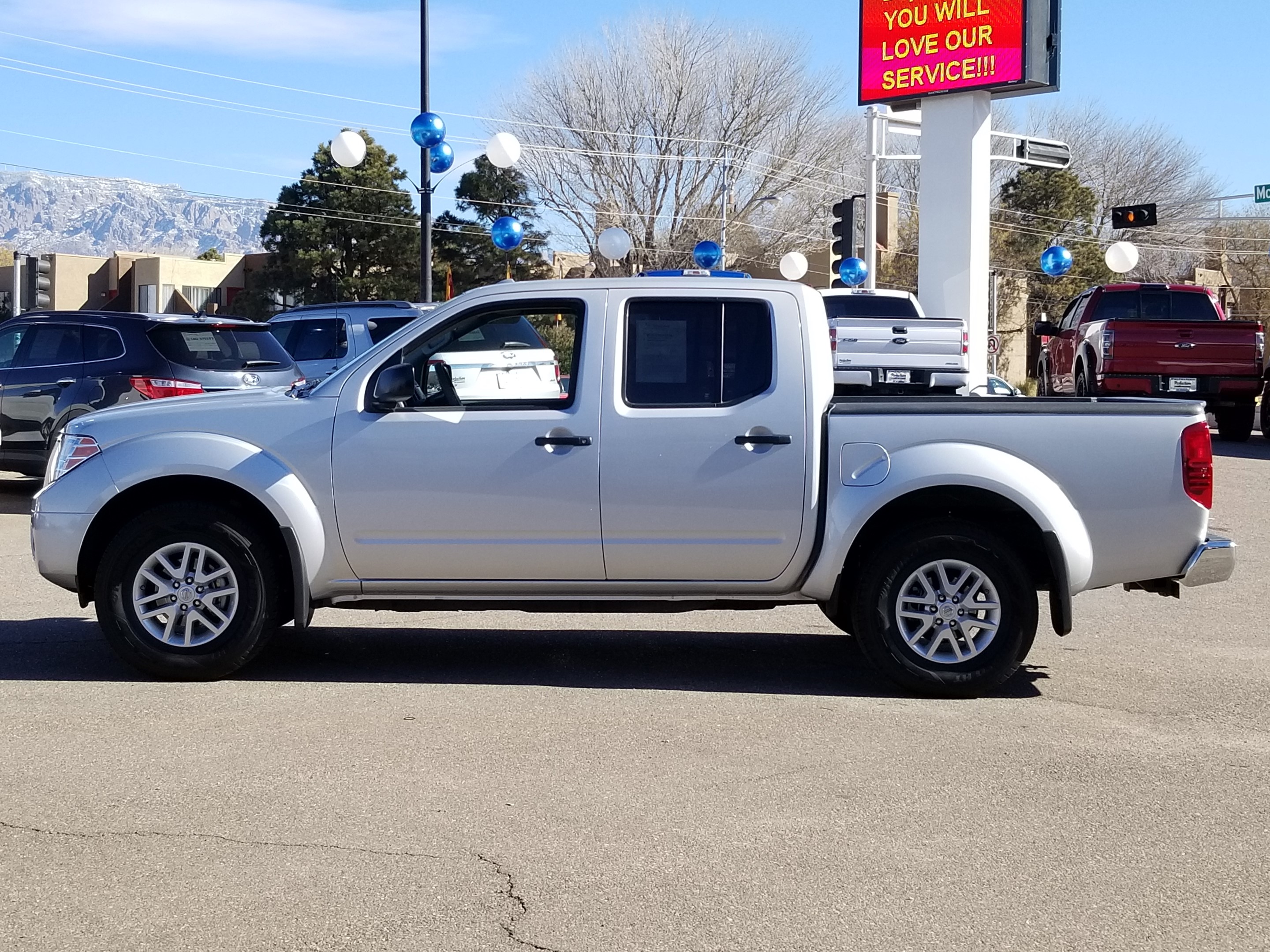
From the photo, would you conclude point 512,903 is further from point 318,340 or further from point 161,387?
point 318,340

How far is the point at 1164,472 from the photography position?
22.7 ft

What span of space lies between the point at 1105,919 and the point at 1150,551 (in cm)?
304

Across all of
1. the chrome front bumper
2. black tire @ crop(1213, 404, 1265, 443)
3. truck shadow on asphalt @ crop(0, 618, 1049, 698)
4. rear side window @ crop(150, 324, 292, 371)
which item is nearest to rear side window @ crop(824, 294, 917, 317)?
black tire @ crop(1213, 404, 1265, 443)

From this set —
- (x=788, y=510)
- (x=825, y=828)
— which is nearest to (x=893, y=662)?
(x=788, y=510)

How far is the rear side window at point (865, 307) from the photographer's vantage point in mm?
18438

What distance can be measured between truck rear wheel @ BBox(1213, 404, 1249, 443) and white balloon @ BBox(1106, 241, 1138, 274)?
13383mm

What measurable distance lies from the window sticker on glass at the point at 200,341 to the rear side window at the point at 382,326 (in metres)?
2.36

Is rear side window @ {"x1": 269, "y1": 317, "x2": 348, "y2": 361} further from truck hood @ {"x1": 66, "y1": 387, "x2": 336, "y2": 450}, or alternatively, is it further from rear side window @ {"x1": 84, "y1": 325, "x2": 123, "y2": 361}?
truck hood @ {"x1": 66, "y1": 387, "x2": 336, "y2": 450}

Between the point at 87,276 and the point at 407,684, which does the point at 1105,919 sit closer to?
the point at 407,684

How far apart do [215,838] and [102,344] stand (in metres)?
10.1

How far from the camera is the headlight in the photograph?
7.30m

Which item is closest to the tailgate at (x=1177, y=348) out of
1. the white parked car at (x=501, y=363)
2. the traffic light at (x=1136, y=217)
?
the white parked car at (x=501, y=363)

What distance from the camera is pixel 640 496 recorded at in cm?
706

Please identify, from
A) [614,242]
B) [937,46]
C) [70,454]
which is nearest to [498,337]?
[70,454]
